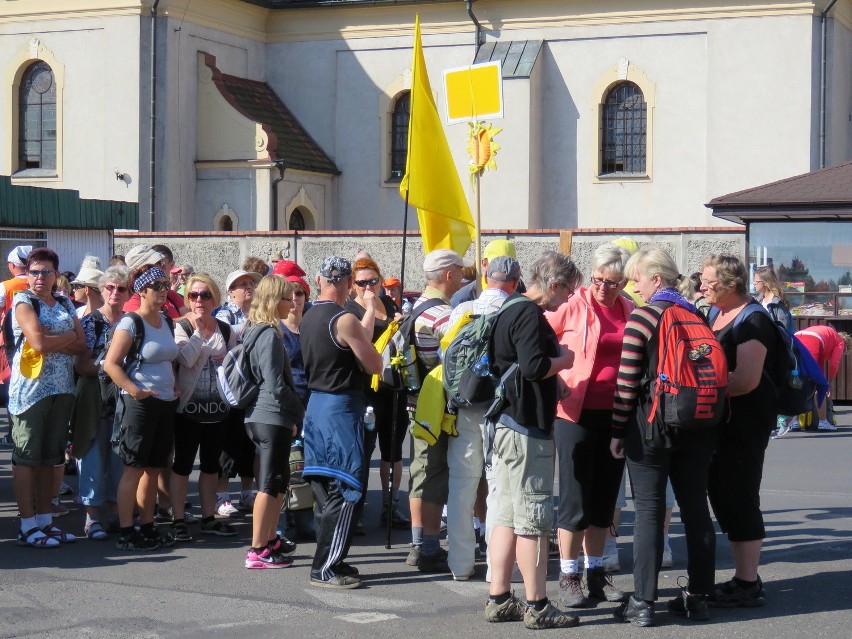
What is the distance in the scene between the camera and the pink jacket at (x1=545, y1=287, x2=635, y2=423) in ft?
23.6

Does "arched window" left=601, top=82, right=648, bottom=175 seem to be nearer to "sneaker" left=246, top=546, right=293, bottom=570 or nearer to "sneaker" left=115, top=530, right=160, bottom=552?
"sneaker" left=115, top=530, right=160, bottom=552

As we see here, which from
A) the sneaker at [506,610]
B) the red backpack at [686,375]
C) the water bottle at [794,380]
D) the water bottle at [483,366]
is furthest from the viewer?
the water bottle at [794,380]

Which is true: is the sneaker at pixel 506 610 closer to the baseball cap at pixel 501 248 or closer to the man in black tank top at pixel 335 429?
the man in black tank top at pixel 335 429

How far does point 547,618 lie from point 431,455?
1.65 m

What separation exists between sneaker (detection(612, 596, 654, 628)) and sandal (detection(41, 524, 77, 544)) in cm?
399

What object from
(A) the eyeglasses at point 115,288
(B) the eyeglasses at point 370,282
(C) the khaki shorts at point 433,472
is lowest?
(C) the khaki shorts at point 433,472

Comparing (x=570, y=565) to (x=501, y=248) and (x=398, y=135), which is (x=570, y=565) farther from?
(x=398, y=135)

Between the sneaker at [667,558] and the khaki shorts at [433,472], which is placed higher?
the khaki shorts at [433,472]

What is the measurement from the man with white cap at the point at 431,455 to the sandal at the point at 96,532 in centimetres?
223

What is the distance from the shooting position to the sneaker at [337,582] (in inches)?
301

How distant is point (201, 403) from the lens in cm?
915

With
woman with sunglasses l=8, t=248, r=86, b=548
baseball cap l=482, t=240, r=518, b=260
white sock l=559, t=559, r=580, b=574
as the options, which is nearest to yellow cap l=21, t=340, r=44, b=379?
woman with sunglasses l=8, t=248, r=86, b=548

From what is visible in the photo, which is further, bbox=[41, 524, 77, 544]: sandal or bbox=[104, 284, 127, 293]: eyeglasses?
bbox=[104, 284, 127, 293]: eyeglasses

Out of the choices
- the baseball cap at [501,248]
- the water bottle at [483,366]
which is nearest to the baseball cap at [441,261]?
the baseball cap at [501,248]
